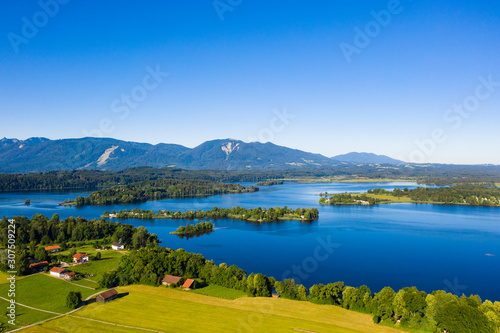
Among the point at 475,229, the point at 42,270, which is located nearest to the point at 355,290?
the point at 42,270

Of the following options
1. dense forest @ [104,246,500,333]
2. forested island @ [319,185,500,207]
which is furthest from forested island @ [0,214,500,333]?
forested island @ [319,185,500,207]

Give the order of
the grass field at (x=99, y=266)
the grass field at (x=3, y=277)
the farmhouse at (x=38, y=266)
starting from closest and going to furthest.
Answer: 1. the grass field at (x=3, y=277)
2. the grass field at (x=99, y=266)
3. the farmhouse at (x=38, y=266)

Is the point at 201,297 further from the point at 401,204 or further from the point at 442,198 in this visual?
the point at 442,198

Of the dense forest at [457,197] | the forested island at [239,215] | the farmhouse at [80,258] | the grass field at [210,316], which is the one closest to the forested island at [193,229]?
the forested island at [239,215]

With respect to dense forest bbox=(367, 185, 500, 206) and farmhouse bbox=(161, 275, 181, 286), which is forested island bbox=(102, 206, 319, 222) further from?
dense forest bbox=(367, 185, 500, 206)

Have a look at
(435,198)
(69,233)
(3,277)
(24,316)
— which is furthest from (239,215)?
(435,198)

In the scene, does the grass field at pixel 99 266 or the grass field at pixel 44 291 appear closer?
the grass field at pixel 44 291

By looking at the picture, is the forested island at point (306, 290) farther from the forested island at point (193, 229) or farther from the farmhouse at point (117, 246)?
the forested island at point (193, 229)
